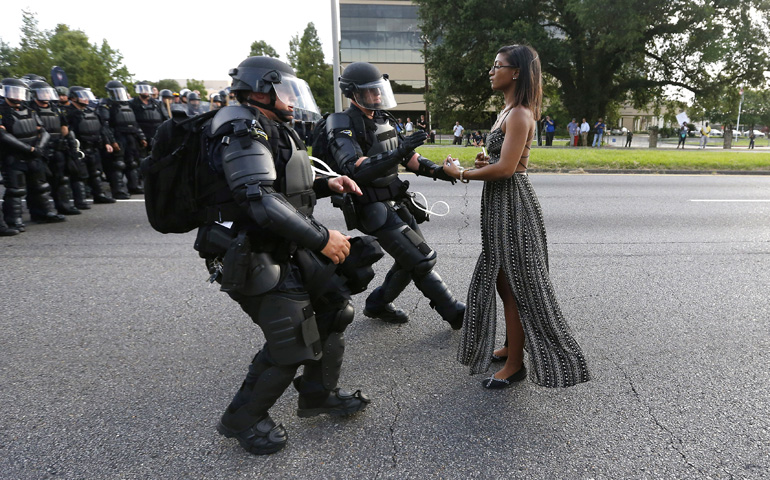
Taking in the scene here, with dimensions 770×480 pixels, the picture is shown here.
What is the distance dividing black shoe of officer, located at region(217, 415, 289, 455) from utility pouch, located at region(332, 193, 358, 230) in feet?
4.12

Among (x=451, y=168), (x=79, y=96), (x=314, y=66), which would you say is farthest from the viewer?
(x=314, y=66)

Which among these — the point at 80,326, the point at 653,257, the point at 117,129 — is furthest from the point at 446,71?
the point at 80,326

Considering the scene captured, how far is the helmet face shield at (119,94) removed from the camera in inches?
375

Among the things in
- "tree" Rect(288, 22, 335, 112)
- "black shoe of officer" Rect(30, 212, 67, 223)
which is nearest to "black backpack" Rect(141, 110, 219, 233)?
"black shoe of officer" Rect(30, 212, 67, 223)

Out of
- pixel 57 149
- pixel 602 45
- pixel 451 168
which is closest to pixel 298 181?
pixel 451 168

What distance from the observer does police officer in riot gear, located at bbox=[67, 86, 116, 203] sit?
28.1 ft

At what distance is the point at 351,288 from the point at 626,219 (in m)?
6.18

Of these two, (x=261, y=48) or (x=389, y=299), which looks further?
(x=261, y=48)

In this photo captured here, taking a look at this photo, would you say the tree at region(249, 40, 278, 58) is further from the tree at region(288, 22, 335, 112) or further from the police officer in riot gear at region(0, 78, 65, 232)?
the police officer in riot gear at region(0, 78, 65, 232)

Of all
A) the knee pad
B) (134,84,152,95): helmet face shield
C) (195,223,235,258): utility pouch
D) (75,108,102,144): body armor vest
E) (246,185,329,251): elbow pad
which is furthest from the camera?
(134,84,152,95): helmet face shield

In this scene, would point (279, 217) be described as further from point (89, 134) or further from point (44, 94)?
point (89, 134)

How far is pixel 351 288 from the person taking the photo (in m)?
2.42

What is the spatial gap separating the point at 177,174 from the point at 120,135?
346 inches

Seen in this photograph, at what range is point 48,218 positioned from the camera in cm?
743
